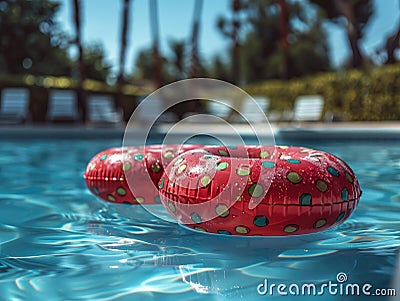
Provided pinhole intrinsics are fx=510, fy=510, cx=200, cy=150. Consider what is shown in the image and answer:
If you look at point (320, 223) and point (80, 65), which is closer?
point (320, 223)

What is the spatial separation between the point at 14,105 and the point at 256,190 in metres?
11.3

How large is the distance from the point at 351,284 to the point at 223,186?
2.82 feet

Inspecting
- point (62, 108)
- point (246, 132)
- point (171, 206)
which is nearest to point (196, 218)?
point (171, 206)

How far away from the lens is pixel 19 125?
493 inches

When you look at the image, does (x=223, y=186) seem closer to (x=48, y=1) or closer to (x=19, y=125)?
(x=19, y=125)

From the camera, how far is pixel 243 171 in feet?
9.41

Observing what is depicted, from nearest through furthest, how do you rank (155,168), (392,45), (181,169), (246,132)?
(181,169)
(155,168)
(246,132)
(392,45)

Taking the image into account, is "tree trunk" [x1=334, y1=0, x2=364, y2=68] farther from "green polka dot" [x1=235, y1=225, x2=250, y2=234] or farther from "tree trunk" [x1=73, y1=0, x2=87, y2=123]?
"green polka dot" [x1=235, y1=225, x2=250, y2=234]

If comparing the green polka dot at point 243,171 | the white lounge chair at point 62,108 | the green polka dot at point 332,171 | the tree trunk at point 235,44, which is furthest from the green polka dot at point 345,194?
the tree trunk at point 235,44

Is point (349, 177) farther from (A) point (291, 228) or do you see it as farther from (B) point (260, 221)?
(B) point (260, 221)

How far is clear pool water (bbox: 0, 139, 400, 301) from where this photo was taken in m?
2.34

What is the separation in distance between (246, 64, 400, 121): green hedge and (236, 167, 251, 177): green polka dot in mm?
Result: 10988

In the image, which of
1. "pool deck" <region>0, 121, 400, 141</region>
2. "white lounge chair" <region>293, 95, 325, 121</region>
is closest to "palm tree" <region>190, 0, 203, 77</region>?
"white lounge chair" <region>293, 95, 325, 121</region>

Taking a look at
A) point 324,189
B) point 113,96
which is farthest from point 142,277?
point 113,96
